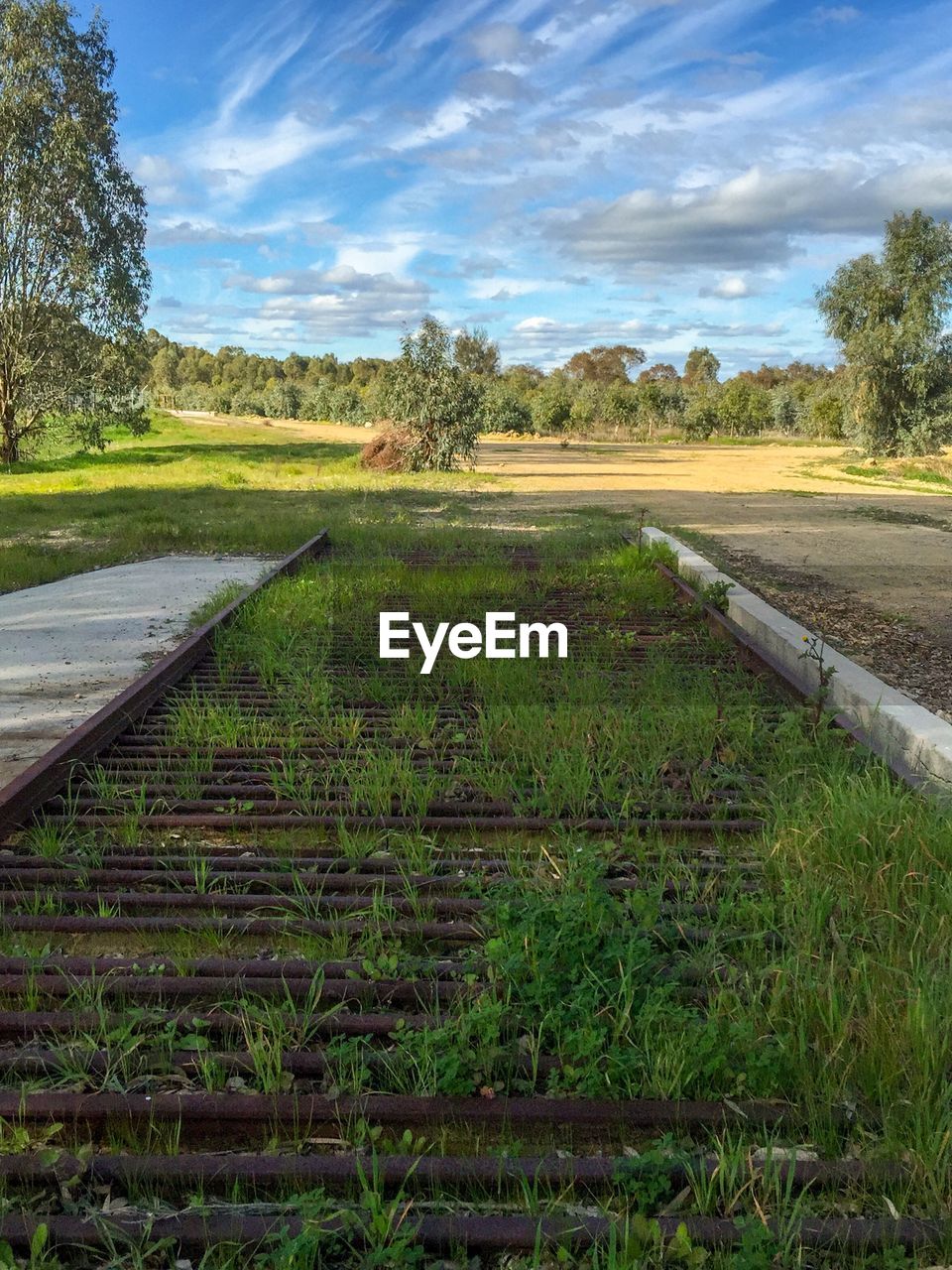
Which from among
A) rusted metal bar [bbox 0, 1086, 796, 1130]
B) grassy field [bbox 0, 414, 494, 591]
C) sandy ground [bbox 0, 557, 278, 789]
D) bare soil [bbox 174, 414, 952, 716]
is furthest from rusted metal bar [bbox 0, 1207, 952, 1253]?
grassy field [bbox 0, 414, 494, 591]

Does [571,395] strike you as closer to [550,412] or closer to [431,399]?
[550,412]

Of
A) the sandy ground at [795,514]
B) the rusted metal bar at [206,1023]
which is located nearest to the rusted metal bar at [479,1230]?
the rusted metal bar at [206,1023]

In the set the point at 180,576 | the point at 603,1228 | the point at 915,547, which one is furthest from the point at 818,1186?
the point at 915,547

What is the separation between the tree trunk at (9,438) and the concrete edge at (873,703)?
24.2m

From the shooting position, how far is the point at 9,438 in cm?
2630

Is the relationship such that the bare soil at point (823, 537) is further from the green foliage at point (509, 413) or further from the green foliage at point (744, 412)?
the green foliage at point (744, 412)

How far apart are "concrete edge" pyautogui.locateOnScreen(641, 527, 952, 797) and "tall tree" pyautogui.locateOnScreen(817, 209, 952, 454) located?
29.6 metres

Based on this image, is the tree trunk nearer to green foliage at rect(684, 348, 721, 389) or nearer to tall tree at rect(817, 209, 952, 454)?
tall tree at rect(817, 209, 952, 454)

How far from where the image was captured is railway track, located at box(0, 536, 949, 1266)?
1752 mm

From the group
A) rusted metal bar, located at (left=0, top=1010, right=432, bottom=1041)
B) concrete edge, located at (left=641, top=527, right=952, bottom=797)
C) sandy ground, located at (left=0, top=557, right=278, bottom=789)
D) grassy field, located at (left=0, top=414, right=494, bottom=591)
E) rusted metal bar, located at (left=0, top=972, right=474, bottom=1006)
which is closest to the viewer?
rusted metal bar, located at (left=0, top=1010, right=432, bottom=1041)

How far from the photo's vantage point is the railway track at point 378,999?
5.75 feet

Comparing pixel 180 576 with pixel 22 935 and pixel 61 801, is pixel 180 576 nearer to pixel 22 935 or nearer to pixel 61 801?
pixel 61 801

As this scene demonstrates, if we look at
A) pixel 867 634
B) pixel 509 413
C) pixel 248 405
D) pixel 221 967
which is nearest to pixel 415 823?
pixel 221 967

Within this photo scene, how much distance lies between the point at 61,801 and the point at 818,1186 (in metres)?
2.74
